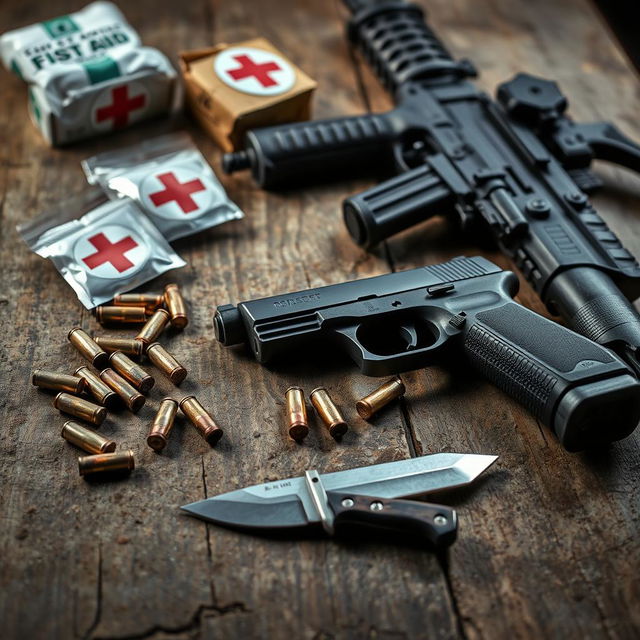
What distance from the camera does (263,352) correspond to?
224 cm

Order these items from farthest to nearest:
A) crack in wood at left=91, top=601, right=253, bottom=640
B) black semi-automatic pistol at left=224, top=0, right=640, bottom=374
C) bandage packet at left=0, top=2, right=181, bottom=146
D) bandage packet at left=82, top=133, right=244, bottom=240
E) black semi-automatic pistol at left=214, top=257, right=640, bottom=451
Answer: bandage packet at left=0, top=2, right=181, bottom=146, bandage packet at left=82, top=133, right=244, bottom=240, black semi-automatic pistol at left=224, top=0, right=640, bottom=374, black semi-automatic pistol at left=214, top=257, right=640, bottom=451, crack in wood at left=91, top=601, right=253, bottom=640

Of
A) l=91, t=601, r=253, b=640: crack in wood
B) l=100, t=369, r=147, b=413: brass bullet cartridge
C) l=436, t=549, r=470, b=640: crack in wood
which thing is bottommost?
l=100, t=369, r=147, b=413: brass bullet cartridge

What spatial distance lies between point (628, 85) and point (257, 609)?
10.1 ft

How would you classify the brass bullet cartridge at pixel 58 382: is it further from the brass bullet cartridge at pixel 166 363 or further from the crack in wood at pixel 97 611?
the crack in wood at pixel 97 611

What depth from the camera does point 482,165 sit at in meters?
2.77

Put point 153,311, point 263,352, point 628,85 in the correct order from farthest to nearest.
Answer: point 628,85
point 153,311
point 263,352

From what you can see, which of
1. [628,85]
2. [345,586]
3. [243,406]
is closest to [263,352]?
[243,406]

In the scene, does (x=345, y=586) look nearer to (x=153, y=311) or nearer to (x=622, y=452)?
(x=622, y=452)

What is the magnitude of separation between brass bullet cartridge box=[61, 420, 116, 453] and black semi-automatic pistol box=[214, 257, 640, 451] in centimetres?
46

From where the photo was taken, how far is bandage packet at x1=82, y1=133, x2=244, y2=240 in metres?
2.79

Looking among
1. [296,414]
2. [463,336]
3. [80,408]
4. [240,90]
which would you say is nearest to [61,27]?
[240,90]

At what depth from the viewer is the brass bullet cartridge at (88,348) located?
230 cm

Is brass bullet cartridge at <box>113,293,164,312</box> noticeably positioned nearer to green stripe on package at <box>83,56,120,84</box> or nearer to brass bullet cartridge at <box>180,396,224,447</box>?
brass bullet cartridge at <box>180,396,224,447</box>

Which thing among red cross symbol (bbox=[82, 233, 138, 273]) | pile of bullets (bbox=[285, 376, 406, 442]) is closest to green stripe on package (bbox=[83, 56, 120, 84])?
red cross symbol (bbox=[82, 233, 138, 273])
